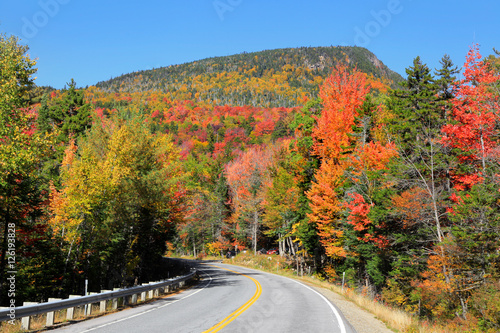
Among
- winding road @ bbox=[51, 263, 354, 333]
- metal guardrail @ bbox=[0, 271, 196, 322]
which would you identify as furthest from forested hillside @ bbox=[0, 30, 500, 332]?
winding road @ bbox=[51, 263, 354, 333]

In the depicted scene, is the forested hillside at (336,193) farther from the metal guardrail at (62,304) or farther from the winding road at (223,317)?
the winding road at (223,317)

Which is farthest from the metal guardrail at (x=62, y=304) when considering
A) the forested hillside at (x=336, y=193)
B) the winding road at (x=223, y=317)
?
the forested hillside at (x=336, y=193)

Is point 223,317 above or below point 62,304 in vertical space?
below

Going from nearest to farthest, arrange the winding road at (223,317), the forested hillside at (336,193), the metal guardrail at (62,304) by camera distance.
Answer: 1. the metal guardrail at (62,304)
2. the winding road at (223,317)
3. the forested hillside at (336,193)

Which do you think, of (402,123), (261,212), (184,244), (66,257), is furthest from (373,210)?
(184,244)

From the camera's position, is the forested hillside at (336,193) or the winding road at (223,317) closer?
the winding road at (223,317)

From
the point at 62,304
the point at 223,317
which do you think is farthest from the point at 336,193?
the point at 62,304

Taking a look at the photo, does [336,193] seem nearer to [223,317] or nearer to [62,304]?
[223,317]

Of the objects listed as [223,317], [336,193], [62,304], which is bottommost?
[223,317]

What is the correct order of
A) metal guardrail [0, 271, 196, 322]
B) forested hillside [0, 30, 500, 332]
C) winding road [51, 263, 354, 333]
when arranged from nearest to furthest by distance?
metal guardrail [0, 271, 196, 322] < winding road [51, 263, 354, 333] < forested hillside [0, 30, 500, 332]

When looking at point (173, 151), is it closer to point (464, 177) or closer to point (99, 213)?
point (99, 213)

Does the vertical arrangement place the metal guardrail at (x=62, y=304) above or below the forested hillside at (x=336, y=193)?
below

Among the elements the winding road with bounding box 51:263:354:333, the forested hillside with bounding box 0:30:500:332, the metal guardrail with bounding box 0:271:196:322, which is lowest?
the winding road with bounding box 51:263:354:333

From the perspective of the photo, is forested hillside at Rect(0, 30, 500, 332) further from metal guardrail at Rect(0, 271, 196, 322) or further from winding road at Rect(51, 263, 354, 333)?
winding road at Rect(51, 263, 354, 333)
